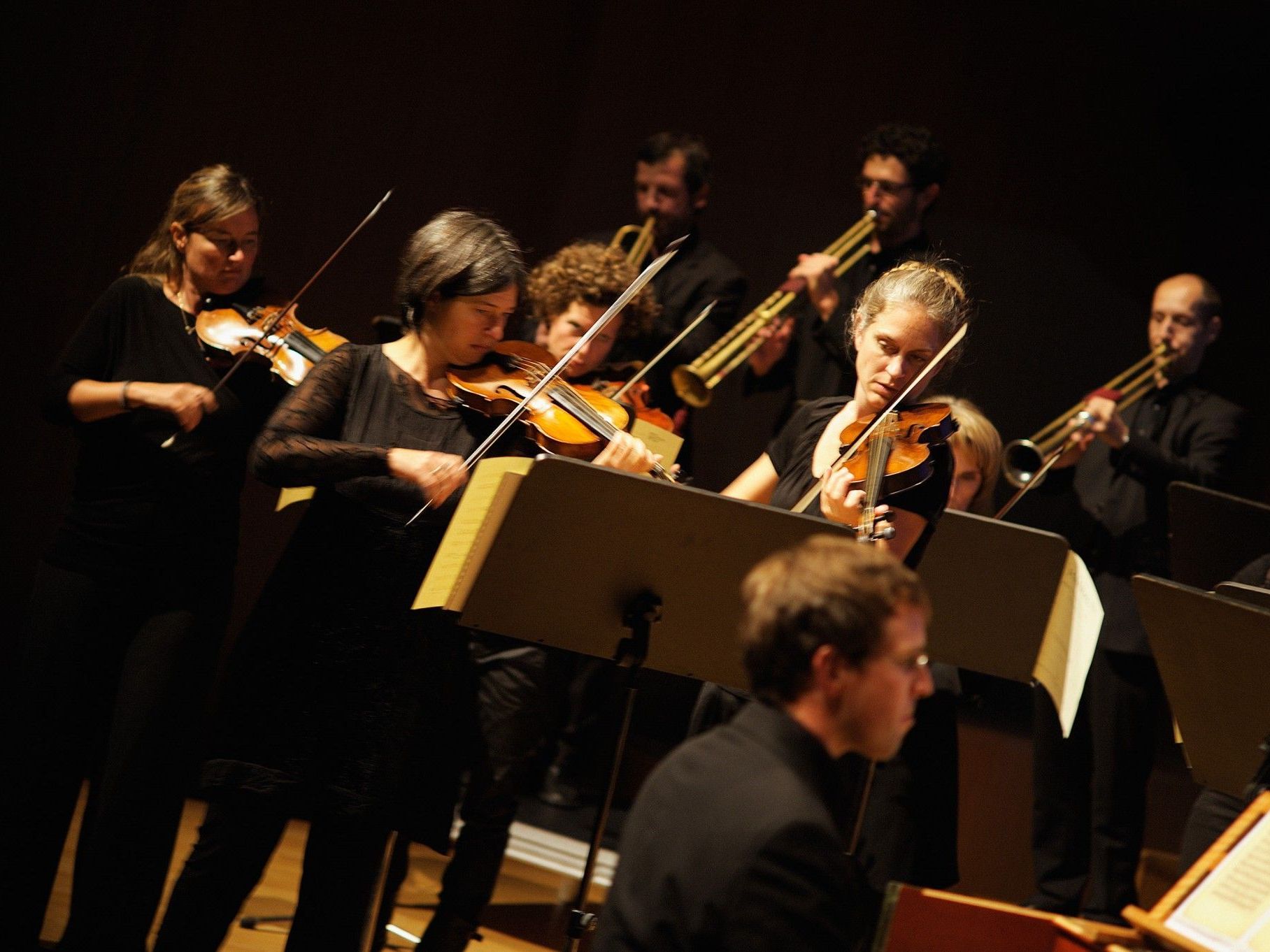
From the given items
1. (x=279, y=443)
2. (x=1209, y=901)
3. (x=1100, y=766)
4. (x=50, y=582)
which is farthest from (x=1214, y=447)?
(x=50, y=582)

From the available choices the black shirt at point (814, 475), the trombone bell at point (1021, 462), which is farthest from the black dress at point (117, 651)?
the trombone bell at point (1021, 462)

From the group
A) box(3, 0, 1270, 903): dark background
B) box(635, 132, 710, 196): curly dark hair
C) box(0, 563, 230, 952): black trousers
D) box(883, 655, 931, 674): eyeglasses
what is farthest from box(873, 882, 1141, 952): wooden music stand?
box(3, 0, 1270, 903): dark background

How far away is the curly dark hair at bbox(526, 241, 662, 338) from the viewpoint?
3.35 metres

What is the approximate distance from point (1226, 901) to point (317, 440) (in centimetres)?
152

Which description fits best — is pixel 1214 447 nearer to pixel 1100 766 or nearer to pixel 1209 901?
pixel 1100 766

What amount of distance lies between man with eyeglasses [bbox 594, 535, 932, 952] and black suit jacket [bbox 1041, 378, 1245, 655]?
8.57 feet

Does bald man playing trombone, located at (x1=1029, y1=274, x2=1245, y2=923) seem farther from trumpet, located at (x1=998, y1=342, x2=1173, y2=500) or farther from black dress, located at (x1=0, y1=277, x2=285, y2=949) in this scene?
black dress, located at (x1=0, y1=277, x2=285, y2=949)

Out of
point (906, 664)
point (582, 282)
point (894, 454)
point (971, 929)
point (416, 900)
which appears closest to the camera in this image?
point (906, 664)

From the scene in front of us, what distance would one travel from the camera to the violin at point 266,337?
2914 millimetres

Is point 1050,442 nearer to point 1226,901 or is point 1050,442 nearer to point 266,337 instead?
point 266,337

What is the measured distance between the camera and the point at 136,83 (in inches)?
158

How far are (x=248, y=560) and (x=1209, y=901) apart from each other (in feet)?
11.2

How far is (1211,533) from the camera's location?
3.49 m

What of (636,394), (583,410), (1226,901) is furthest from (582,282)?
(1226,901)
